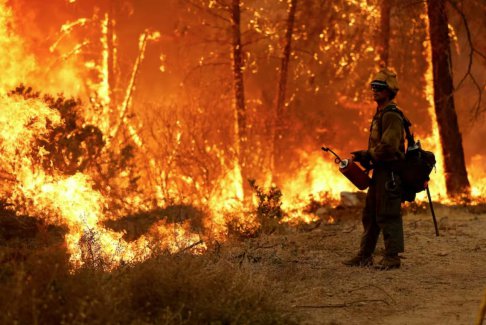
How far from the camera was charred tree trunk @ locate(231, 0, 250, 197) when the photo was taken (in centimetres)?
1798

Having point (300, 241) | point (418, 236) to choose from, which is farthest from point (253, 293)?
point (418, 236)

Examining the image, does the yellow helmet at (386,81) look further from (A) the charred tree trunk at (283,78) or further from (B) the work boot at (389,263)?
(A) the charred tree trunk at (283,78)

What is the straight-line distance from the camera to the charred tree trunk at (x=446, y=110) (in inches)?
602

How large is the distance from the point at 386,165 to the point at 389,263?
1.06m

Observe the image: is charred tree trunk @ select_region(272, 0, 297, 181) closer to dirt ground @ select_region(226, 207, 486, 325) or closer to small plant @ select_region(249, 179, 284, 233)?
small plant @ select_region(249, 179, 284, 233)

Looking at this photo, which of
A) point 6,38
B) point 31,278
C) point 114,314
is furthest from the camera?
point 6,38

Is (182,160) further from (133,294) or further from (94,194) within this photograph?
(133,294)

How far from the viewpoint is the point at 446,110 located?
50.6 feet

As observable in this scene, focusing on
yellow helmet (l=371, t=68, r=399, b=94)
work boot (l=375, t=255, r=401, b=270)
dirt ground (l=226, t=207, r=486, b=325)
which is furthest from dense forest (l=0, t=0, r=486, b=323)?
yellow helmet (l=371, t=68, r=399, b=94)

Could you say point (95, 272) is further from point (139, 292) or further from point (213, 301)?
point (213, 301)

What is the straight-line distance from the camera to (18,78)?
14758mm

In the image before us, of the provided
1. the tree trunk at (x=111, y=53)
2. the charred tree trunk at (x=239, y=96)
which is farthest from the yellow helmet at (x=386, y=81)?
the tree trunk at (x=111, y=53)

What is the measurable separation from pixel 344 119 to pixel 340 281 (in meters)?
24.5

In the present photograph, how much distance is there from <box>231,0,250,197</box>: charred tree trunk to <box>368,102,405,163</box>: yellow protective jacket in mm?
10202
